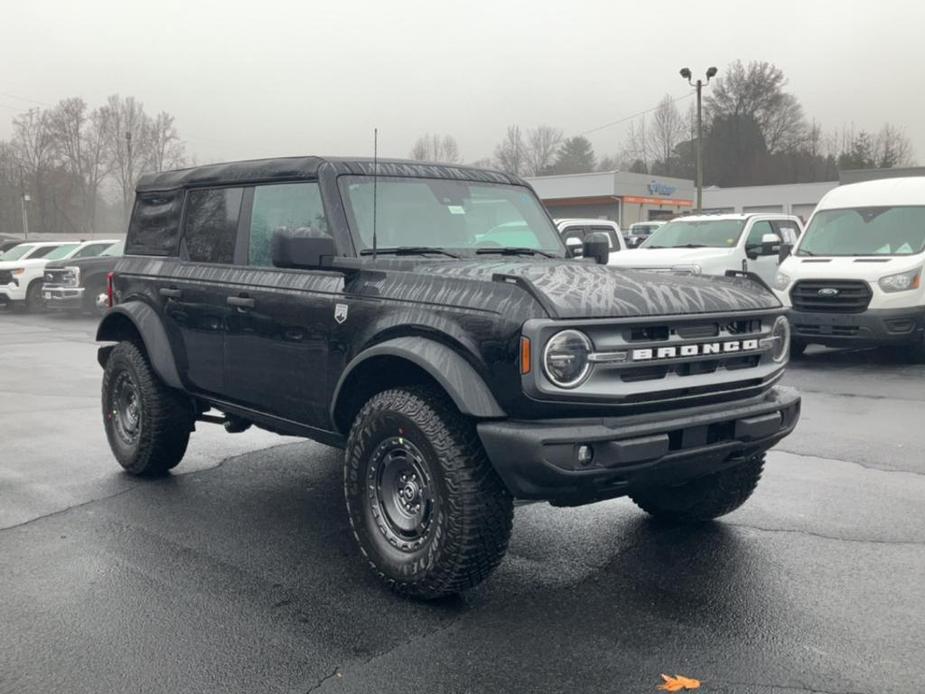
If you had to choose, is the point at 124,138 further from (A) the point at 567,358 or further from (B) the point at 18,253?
(A) the point at 567,358

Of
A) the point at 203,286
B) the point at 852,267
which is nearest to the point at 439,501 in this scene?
the point at 203,286

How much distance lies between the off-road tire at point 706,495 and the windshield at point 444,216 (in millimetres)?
1537

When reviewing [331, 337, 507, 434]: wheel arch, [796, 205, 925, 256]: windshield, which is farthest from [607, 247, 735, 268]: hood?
[331, 337, 507, 434]: wheel arch

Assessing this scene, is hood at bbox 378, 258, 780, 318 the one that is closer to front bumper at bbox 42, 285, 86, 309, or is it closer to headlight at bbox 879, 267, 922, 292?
headlight at bbox 879, 267, 922, 292

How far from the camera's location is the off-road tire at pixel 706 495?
15.9ft

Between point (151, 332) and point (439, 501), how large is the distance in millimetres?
2926

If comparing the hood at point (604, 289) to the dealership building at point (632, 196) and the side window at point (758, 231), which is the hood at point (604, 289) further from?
the dealership building at point (632, 196)

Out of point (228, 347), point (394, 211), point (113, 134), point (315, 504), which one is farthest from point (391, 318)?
point (113, 134)

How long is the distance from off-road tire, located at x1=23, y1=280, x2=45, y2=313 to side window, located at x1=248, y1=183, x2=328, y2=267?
64.9 feet

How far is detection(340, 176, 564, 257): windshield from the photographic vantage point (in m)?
4.88

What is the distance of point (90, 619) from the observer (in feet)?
12.9

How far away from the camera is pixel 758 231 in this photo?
50.9ft

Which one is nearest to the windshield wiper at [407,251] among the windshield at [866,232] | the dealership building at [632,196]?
the windshield at [866,232]

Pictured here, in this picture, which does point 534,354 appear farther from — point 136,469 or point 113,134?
point 113,134
